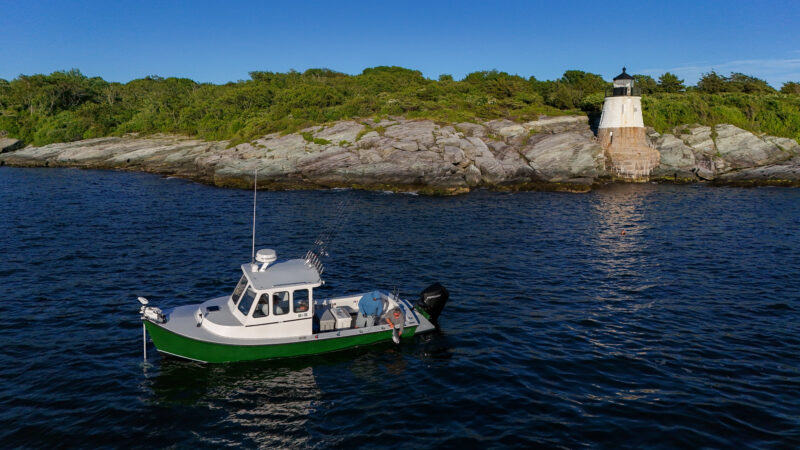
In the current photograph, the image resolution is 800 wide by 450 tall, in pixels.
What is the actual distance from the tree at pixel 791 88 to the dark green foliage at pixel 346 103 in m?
0.16

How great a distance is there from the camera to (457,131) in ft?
212

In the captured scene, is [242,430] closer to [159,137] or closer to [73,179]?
[73,179]

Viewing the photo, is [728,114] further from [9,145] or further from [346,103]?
[9,145]

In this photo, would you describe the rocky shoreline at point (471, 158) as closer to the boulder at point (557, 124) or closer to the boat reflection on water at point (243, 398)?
the boulder at point (557, 124)

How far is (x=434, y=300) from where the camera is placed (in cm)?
1948

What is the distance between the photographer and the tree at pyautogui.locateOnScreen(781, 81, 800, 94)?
9262 centimetres

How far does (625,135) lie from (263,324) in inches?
2287

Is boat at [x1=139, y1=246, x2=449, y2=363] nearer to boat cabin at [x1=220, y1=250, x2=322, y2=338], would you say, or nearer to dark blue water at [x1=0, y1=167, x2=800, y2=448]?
boat cabin at [x1=220, y1=250, x2=322, y2=338]

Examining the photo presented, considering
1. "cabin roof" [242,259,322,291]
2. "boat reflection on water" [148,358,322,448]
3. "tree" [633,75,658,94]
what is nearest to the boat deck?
"boat reflection on water" [148,358,322,448]

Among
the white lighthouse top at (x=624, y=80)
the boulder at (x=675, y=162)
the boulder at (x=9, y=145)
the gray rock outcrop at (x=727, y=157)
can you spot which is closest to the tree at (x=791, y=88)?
the gray rock outcrop at (x=727, y=157)

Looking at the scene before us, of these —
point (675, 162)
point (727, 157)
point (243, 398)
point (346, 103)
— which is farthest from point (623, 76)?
point (243, 398)

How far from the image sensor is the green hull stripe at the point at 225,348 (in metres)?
16.1

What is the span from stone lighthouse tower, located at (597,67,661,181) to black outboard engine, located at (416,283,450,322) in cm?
5134

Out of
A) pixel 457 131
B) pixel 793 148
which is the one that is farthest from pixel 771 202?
pixel 457 131
